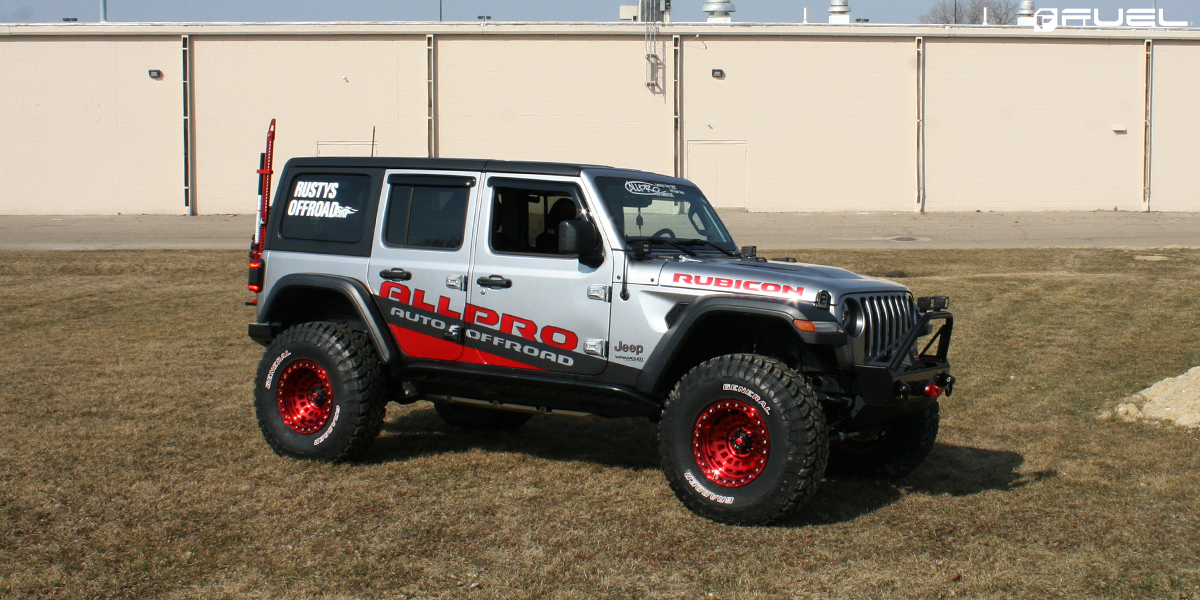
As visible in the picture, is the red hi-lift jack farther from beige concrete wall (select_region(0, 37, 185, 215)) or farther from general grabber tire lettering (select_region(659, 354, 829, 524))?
beige concrete wall (select_region(0, 37, 185, 215))

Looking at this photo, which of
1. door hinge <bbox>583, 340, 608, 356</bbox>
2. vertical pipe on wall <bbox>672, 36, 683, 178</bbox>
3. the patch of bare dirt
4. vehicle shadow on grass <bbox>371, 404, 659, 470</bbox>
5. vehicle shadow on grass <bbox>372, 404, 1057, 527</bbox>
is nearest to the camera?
door hinge <bbox>583, 340, 608, 356</bbox>

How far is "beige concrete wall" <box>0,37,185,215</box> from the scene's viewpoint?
28938 millimetres

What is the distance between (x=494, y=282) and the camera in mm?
6141

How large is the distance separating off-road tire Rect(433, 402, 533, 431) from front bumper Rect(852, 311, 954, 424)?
3087mm

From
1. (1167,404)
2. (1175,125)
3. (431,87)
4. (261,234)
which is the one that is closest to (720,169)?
(431,87)

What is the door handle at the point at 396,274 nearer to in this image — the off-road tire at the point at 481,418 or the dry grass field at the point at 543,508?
the dry grass field at the point at 543,508

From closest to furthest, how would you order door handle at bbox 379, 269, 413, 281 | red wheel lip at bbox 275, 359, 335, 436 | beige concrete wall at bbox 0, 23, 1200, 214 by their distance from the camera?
door handle at bbox 379, 269, 413, 281, red wheel lip at bbox 275, 359, 335, 436, beige concrete wall at bbox 0, 23, 1200, 214

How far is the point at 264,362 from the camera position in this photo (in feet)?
22.2

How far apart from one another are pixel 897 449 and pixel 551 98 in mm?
23489

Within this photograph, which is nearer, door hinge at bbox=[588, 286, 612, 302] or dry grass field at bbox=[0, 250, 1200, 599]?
dry grass field at bbox=[0, 250, 1200, 599]

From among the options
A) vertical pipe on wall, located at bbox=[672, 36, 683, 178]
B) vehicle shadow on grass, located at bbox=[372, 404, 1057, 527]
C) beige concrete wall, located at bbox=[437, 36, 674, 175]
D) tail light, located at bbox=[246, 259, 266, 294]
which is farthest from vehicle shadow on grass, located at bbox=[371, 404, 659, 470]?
vertical pipe on wall, located at bbox=[672, 36, 683, 178]

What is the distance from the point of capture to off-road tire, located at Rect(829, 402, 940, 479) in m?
6.31

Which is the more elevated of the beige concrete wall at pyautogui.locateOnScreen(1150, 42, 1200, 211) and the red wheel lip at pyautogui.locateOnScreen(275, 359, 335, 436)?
the beige concrete wall at pyautogui.locateOnScreen(1150, 42, 1200, 211)

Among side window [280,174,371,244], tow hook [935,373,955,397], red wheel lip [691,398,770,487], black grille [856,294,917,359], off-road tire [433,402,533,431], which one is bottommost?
off-road tire [433,402,533,431]
